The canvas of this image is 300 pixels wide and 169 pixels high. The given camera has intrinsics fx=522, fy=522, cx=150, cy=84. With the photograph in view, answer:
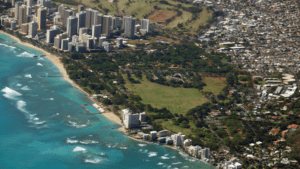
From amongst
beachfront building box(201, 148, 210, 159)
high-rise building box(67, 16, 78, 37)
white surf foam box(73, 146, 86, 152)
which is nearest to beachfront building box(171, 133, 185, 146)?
beachfront building box(201, 148, 210, 159)

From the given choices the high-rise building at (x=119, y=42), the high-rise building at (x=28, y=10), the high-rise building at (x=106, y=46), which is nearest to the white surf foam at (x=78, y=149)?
the high-rise building at (x=106, y=46)

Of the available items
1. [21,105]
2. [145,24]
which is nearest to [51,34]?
[145,24]

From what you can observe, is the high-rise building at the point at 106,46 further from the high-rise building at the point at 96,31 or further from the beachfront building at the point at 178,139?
the beachfront building at the point at 178,139

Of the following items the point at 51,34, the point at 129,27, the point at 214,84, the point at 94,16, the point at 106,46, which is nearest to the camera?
the point at 214,84

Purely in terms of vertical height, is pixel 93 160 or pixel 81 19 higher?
pixel 81 19

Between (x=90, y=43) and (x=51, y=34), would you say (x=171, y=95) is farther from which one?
(x=51, y=34)

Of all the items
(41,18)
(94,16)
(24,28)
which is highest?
(94,16)

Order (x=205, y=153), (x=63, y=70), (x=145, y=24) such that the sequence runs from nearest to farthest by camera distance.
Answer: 1. (x=205, y=153)
2. (x=63, y=70)
3. (x=145, y=24)
